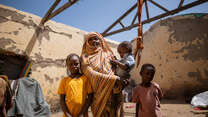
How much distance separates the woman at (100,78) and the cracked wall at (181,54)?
15.0 feet

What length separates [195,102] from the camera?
3484 mm

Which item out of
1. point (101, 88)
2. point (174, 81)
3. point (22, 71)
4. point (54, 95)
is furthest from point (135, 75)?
point (101, 88)

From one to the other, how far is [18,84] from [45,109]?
35.7 inches

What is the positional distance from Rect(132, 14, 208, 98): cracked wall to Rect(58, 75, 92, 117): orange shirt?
4818mm

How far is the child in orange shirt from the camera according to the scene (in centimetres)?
127

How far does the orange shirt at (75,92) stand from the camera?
4.17 feet

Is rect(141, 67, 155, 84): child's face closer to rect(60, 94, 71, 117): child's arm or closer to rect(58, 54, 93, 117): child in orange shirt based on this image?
rect(58, 54, 93, 117): child in orange shirt

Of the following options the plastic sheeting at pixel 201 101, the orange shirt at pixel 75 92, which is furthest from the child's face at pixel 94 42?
the plastic sheeting at pixel 201 101

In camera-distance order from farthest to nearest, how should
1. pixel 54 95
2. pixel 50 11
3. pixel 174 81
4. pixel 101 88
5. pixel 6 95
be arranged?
1. pixel 174 81
2. pixel 54 95
3. pixel 50 11
4. pixel 6 95
5. pixel 101 88

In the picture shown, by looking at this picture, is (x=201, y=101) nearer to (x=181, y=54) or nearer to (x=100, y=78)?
(x=181, y=54)

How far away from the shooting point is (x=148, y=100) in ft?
5.11

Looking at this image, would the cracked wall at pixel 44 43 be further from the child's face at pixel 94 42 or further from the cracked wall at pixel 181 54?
the cracked wall at pixel 181 54

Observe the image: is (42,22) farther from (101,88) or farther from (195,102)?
(195,102)

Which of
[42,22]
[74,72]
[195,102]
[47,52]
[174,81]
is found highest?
[42,22]
